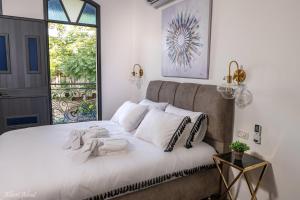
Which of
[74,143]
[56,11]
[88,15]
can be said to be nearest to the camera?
[74,143]

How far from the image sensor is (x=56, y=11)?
3.30m

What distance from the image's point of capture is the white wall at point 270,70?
5.30ft

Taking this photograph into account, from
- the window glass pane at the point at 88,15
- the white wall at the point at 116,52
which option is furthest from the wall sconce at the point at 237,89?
the window glass pane at the point at 88,15

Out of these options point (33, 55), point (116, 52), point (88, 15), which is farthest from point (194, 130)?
point (88, 15)

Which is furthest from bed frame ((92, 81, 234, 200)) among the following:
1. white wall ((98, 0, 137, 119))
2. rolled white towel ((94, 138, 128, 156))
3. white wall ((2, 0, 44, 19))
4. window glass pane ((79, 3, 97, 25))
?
white wall ((2, 0, 44, 19))

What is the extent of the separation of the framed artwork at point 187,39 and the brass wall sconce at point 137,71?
722 mm

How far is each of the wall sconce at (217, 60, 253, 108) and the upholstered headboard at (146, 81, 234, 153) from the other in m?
0.09

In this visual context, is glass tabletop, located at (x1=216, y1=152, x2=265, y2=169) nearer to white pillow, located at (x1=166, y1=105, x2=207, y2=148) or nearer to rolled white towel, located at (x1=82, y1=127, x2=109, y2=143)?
white pillow, located at (x1=166, y1=105, x2=207, y2=148)

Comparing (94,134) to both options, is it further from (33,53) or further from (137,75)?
(137,75)

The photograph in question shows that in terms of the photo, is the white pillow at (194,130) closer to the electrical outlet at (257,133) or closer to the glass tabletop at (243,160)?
the glass tabletop at (243,160)

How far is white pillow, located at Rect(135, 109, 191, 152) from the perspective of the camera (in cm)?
198

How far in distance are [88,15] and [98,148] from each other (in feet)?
8.60

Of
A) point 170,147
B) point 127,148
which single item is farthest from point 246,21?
point 127,148

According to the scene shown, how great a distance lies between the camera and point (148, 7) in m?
3.45
